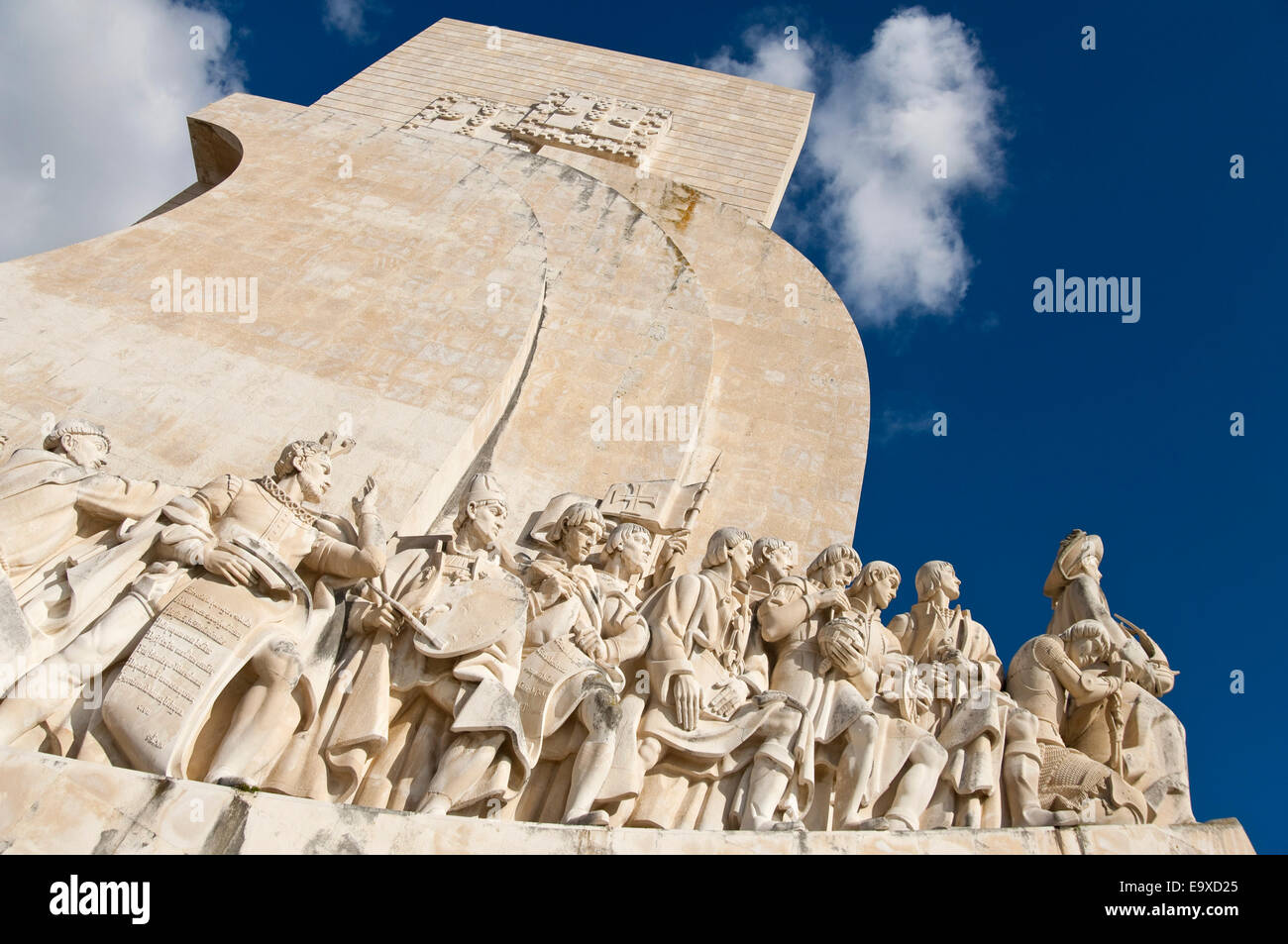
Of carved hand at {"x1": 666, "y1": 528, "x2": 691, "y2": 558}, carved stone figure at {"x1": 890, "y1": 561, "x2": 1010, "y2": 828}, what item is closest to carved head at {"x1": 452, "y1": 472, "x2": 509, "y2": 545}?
carved hand at {"x1": 666, "y1": 528, "x2": 691, "y2": 558}

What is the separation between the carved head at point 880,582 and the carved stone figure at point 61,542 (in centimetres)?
371

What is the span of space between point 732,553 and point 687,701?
1127 mm

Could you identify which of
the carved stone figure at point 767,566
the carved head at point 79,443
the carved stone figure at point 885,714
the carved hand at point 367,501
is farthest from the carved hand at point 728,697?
the carved head at point 79,443

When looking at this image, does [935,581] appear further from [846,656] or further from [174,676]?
[174,676]

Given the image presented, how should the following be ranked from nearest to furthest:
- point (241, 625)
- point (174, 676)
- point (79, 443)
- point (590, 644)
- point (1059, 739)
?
point (174, 676), point (241, 625), point (590, 644), point (79, 443), point (1059, 739)

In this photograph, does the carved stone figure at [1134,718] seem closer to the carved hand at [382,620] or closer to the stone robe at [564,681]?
the stone robe at [564,681]

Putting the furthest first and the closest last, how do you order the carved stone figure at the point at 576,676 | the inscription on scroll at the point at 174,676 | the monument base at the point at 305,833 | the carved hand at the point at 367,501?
the carved hand at the point at 367,501 → the carved stone figure at the point at 576,676 → the inscription on scroll at the point at 174,676 → the monument base at the point at 305,833

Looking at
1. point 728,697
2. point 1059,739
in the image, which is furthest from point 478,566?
point 1059,739

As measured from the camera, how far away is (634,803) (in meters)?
4.98

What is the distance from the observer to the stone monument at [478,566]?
4.42m

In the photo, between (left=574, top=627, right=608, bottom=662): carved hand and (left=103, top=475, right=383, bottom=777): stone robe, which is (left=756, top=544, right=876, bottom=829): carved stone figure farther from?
(left=103, top=475, right=383, bottom=777): stone robe

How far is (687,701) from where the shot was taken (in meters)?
5.23

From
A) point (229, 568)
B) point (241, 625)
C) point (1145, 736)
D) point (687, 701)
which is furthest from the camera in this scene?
point (1145, 736)
